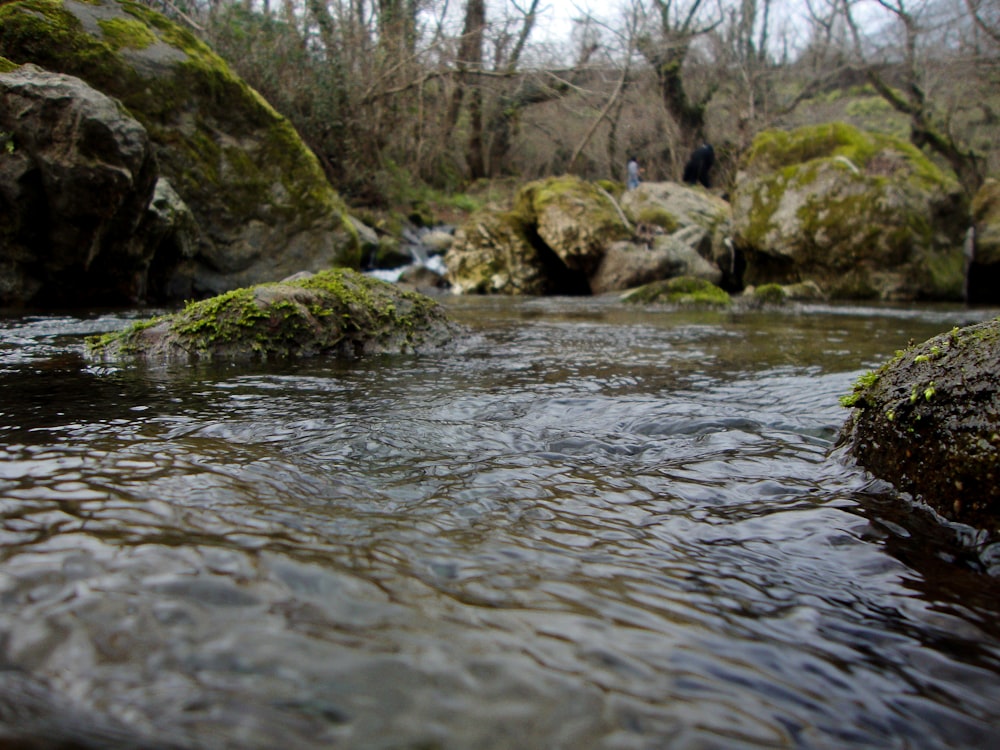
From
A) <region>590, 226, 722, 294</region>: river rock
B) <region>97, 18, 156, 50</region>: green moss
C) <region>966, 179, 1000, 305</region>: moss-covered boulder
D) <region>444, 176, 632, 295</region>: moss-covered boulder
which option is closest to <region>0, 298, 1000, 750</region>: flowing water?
<region>97, 18, 156, 50</region>: green moss

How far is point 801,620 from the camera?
162cm

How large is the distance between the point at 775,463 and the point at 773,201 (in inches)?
528

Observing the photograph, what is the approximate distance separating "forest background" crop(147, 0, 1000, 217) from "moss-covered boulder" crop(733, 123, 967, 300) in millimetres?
6358

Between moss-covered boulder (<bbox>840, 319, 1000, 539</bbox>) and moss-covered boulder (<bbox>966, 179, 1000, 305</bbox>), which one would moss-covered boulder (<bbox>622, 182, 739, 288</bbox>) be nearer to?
moss-covered boulder (<bbox>966, 179, 1000, 305</bbox>)

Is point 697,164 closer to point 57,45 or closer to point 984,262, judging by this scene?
point 984,262

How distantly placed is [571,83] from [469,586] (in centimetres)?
2193

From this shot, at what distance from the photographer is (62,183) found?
6.96 metres

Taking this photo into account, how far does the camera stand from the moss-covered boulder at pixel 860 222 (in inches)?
522

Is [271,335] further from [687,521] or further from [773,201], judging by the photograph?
[773,201]

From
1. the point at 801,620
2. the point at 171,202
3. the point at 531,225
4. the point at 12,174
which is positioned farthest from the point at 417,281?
the point at 801,620

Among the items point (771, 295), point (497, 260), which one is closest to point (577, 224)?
point (497, 260)

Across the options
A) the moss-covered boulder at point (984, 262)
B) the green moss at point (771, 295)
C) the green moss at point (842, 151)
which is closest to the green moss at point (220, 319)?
the green moss at point (771, 295)

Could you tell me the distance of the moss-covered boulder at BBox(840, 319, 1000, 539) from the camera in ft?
6.97

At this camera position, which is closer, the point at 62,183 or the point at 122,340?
the point at 122,340
